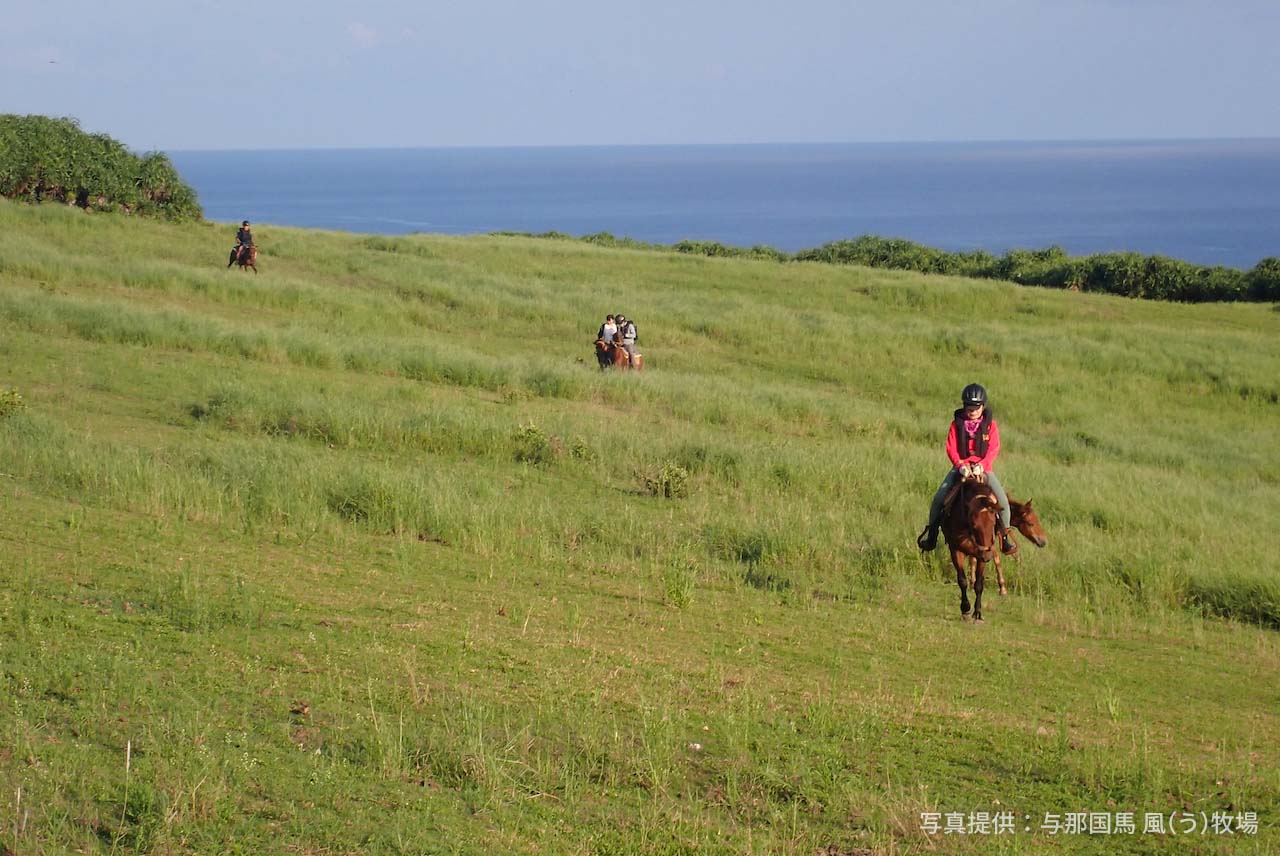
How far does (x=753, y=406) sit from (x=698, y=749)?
1608 cm

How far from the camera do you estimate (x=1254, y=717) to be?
30.7 ft

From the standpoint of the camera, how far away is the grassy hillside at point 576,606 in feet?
21.7

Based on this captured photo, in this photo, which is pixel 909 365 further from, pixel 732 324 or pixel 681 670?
pixel 681 670

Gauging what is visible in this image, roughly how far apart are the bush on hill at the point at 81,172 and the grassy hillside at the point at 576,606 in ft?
64.5

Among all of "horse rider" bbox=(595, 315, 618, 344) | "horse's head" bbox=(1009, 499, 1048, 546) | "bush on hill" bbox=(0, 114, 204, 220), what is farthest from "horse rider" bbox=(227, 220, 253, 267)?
"horse's head" bbox=(1009, 499, 1048, 546)

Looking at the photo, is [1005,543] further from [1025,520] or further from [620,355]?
[620,355]

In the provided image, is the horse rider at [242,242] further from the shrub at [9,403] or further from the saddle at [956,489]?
the saddle at [956,489]

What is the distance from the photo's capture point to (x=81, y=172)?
4531 cm

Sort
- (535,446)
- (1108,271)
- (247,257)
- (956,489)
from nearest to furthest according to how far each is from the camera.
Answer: (956,489)
(535,446)
(247,257)
(1108,271)

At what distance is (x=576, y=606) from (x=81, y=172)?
4065 cm

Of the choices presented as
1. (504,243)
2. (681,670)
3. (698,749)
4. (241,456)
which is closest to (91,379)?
(241,456)

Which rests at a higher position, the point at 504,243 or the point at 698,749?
the point at 504,243

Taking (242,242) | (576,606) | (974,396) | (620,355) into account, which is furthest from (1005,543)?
(242,242)

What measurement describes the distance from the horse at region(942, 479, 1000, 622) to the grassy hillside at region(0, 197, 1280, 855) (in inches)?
20.4
